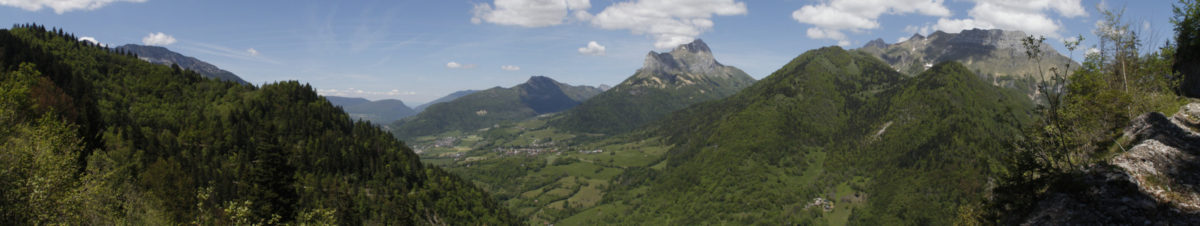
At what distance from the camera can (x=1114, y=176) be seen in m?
20.7

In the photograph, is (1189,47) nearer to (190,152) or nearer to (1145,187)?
(1145,187)

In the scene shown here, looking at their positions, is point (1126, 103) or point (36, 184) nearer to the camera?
point (36, 184)

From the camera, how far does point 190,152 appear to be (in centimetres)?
11175

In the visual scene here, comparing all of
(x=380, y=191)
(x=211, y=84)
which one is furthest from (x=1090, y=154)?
(x=211, y=84)

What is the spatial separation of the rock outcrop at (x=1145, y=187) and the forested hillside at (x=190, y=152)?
44536mm

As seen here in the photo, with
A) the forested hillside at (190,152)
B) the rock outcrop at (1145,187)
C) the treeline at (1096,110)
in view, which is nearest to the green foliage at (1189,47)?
the treeline at (1096,110)

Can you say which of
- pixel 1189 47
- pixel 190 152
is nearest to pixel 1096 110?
pixel 1189 47

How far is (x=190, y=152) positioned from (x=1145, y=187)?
505 feet

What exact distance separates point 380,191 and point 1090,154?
134977 mm

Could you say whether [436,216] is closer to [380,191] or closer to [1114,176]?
[380,191]

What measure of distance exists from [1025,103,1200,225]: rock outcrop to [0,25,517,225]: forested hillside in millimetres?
44536

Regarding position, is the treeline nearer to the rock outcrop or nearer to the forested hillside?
the rock outcrop

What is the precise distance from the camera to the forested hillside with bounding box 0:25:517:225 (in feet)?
92.4

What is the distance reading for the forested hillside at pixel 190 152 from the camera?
92.4 feet
